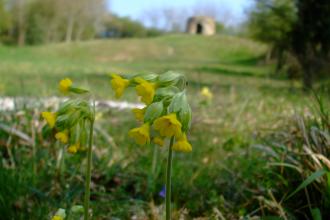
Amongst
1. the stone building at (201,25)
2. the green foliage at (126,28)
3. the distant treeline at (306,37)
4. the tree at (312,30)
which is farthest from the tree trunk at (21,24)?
the tree at (312,30)

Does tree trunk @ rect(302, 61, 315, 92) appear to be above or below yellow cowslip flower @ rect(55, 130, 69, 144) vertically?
below

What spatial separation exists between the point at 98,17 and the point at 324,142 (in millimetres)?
48698

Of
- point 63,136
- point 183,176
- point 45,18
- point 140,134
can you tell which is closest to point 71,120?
point 63,136

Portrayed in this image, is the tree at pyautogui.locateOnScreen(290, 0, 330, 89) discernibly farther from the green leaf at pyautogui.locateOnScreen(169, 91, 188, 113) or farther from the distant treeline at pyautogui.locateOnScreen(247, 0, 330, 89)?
the green leaf at pyautogui.locateOnScreen(169, 91, 188, 113)

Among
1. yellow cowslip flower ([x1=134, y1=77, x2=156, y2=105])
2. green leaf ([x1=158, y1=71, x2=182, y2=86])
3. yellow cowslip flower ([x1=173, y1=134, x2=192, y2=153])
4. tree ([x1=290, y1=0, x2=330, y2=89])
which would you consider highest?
tree ([x1=290, y1=0, x2=330, y2=89])

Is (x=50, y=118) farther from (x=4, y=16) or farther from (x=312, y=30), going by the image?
(x=4, y=16)

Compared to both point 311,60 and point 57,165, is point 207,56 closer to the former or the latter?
point 311,60

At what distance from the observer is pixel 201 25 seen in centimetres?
5066

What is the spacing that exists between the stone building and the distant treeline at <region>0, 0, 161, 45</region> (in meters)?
8.70

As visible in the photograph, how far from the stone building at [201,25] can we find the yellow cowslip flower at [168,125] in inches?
1967

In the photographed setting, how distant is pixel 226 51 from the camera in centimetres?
3047

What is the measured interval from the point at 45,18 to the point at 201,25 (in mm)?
15303

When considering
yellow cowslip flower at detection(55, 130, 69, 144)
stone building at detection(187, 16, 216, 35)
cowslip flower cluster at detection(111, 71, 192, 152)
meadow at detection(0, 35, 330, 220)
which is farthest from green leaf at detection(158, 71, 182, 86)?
stone building at detection(187, 16, 216, 35)

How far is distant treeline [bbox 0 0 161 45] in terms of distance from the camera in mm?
43125
